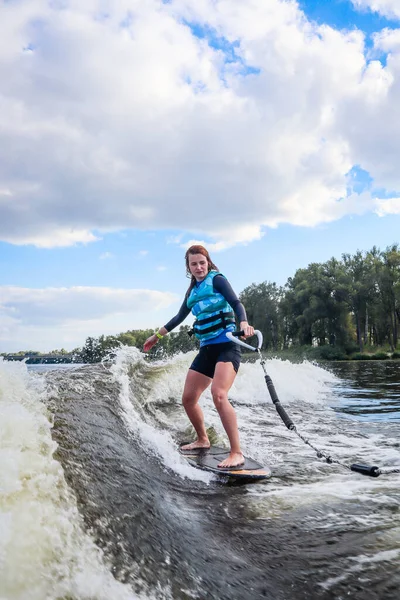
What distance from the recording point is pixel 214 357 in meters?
5.38

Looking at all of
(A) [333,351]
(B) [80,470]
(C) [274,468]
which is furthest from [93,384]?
(A) [333,351]

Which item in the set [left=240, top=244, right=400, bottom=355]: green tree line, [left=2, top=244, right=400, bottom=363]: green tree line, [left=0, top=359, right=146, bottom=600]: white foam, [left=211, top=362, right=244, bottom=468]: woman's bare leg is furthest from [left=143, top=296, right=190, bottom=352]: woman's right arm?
[left=240, top=244, right=400, bottom=355]: green tree line

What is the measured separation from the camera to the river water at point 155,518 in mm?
2340

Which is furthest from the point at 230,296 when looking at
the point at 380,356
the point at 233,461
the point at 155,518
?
the point at 380,356

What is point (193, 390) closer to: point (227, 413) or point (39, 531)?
point (227, 413)

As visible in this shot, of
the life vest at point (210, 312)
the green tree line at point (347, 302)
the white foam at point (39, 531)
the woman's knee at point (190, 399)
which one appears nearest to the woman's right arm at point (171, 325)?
the life vest at point (210, 312)

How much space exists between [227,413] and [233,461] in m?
0.48

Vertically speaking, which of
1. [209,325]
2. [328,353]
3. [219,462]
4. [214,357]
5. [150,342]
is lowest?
[328,353]

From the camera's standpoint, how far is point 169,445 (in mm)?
5156

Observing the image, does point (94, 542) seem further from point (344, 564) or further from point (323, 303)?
point (323, 303)

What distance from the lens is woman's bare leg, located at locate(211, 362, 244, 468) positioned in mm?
4789

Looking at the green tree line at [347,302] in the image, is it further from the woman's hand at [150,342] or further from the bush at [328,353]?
the woman's hand at [150,342]

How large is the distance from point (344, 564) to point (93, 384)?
4.11 meters

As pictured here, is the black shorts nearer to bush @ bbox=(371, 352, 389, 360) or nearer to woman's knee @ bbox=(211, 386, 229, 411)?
woman's knee @ bbox=(211, 386, 229, 411)
